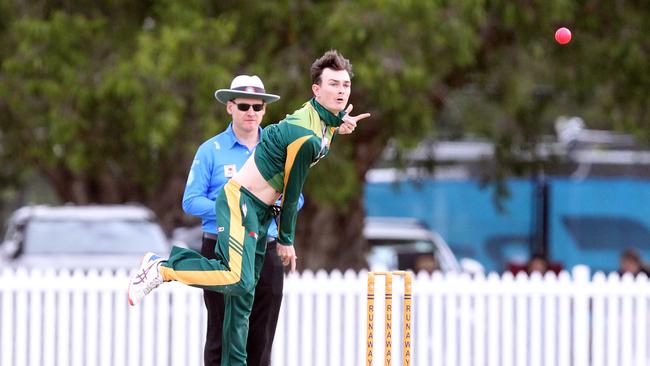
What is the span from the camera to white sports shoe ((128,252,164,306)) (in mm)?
7797

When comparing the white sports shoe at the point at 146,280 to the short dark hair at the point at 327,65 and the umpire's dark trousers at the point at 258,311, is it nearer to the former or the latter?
the umpire's dark trousers at the point at 258,311

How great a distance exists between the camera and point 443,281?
34.9 ft

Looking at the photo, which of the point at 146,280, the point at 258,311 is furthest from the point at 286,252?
the point at 146,280

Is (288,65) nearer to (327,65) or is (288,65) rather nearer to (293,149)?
(327,65)

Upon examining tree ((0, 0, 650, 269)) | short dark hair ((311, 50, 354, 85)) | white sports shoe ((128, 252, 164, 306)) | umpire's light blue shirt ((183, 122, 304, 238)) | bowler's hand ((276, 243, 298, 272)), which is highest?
tree ((0, 0, 650, 269))

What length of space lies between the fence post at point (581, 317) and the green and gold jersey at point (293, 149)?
3.77 metres

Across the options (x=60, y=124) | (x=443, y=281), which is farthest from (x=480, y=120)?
(x=443, y=281)

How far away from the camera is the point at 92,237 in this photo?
48.4 ft

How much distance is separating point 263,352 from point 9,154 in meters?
13.1

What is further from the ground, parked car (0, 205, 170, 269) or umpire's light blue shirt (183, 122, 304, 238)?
umpire's light blue shirt (183, 122, 304, 238)

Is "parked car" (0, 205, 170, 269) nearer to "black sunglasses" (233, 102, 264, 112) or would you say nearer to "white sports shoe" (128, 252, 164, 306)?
"white sports shoe" (128, 252, 164, 306)

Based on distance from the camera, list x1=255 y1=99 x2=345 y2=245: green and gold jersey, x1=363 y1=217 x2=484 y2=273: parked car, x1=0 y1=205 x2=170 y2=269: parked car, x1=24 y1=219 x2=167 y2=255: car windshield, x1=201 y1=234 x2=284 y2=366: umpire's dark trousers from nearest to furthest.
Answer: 1. x1=255 y1=99 x2=345 y2=245: green and gold jersey
2. x1=201 y1=234 x2=284 y2=366: umpire's dark trousers
3. x1=0 y1=205 x2=170 y2=269: parked car
4. x1=24 y1=219 x2=167 y2=255: car windshield
5. x1=363 y1=217 x2=484 y2=273: parked car

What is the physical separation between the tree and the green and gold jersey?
7469 mm

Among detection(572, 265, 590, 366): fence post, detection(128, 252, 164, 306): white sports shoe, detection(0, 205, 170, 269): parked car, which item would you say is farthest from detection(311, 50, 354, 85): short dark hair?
detection(0, 205, 170, 269): parked car
